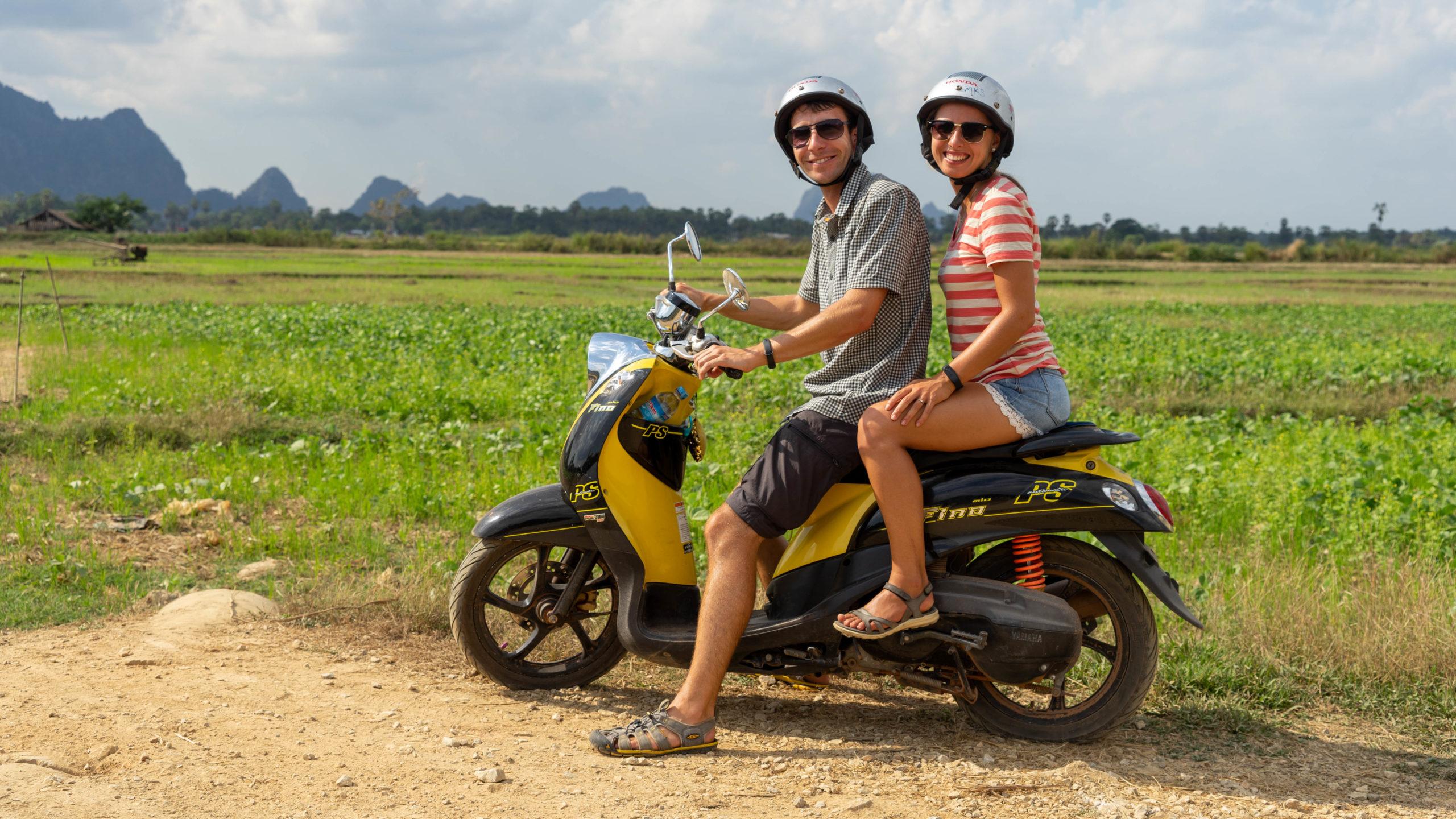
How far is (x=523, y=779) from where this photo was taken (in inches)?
146

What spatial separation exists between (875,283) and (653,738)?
5.77 ft

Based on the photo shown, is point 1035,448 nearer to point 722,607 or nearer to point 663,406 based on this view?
point 722,607

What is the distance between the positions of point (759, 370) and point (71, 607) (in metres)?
9.46

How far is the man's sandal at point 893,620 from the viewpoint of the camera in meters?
3.86

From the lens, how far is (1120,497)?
154 inches

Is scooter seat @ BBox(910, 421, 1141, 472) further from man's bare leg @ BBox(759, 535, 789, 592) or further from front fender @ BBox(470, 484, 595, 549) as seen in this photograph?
front fender @ BBox(470, 484, 595, 549)

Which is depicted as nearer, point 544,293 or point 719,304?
point 719,304

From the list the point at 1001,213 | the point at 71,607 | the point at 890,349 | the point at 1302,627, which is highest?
the point at 1001,213

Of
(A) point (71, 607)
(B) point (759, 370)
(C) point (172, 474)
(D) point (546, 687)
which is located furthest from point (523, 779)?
(B) point (759, 370)

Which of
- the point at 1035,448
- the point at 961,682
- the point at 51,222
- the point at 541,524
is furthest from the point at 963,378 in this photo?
the point at 51,222

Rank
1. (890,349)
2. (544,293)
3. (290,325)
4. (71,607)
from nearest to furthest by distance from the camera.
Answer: (890,349) → (71,607) → (290,325) → (544,293)

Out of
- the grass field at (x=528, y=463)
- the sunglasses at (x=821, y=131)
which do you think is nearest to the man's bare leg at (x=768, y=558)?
the sunglasses at (x=821, y=131)

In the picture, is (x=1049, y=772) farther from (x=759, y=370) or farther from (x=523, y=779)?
(x=759, y=370)

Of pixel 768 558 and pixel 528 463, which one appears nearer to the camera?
pixel 768 558
